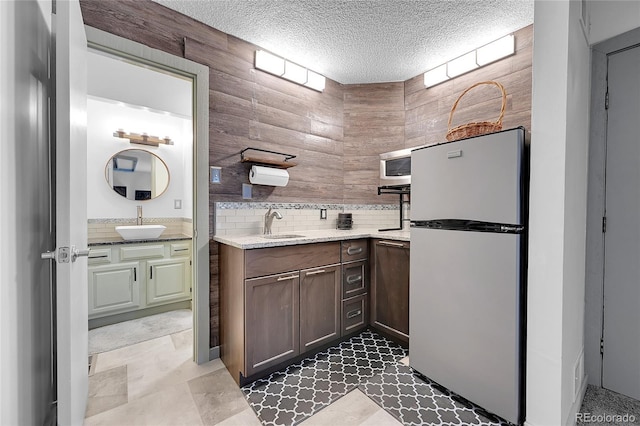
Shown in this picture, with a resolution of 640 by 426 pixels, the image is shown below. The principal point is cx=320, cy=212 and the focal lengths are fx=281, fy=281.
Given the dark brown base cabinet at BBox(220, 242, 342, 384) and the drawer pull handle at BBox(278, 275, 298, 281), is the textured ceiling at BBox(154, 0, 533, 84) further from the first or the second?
the drawer pull handle at BBox(278, 275, 298, 281)

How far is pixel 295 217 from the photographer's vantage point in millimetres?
2727

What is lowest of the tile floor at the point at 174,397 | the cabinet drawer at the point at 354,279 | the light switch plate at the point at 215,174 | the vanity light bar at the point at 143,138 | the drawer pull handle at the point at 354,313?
the tile floor at the point at 174,397

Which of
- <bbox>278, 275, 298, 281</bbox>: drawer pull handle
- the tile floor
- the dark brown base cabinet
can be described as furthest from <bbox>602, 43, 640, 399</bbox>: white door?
<bbox>278, 275, 298, 281</bbox>: drawer pull handle

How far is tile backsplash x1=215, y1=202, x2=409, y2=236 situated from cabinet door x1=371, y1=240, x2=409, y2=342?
664mm

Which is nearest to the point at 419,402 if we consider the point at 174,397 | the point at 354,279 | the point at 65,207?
the point at 354,279

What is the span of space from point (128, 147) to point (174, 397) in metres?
2.83

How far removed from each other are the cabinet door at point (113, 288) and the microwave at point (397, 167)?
2.69 m

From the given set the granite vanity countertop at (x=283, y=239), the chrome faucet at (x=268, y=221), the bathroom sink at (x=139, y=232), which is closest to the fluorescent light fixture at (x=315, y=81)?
the chrome faucet at (x=268, y=221)

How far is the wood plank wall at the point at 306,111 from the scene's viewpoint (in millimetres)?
2051

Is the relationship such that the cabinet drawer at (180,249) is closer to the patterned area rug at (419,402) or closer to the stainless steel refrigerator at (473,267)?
the patterned area rug at (419,402)

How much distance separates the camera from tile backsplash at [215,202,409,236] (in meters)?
2.30

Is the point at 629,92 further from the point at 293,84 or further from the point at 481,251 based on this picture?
the point at 293,84

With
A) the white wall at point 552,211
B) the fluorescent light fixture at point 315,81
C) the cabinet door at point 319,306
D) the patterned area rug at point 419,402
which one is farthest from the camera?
the fluorescent light fixture at point 315,81

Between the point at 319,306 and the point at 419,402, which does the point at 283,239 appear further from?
the point at 419,402
